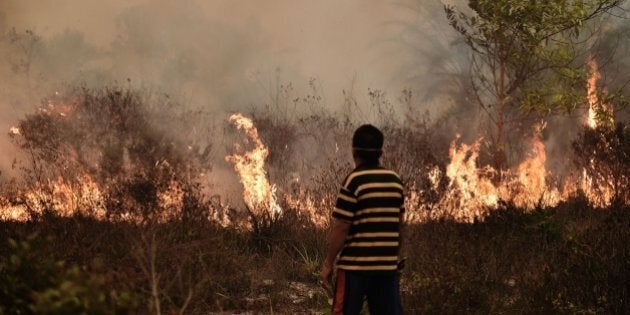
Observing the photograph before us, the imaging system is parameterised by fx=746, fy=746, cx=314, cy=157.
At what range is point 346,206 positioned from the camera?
415 cm

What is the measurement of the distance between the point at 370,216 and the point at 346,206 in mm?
149

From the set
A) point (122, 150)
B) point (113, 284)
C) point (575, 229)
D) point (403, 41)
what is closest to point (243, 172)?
point (122, 150)

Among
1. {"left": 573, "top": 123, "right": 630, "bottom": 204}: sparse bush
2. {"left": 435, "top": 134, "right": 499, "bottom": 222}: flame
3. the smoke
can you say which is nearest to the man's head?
{"left": 435, "top": 134, "right": 499, "bottom": 222}: flame

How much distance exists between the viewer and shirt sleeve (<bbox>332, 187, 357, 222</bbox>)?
414 centimetres

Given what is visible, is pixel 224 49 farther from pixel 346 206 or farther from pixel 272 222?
pixel 346 206

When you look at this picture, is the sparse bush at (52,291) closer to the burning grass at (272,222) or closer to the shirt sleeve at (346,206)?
the burning grass at (272,222)

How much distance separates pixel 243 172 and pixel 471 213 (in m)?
3.70

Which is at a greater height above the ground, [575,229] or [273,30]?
[273,30]

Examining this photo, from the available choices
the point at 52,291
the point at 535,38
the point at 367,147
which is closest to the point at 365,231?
the point at 367,147

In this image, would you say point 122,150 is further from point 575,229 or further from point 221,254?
point 575,229

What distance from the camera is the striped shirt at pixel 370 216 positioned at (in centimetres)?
414

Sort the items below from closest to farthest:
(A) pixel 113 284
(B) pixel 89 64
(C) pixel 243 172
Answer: (A) pixel 113 284 → (C) pixel 243 172 → (B) pixel 89 64

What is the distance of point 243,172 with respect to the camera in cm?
1215

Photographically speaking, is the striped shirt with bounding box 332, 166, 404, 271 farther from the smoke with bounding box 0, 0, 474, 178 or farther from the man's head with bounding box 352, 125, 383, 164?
the smoke with bounding box 0, 0, 474, 178
